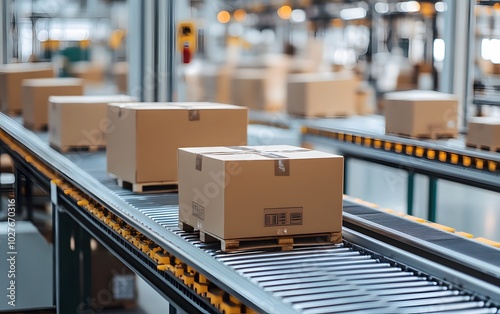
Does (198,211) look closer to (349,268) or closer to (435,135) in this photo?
(349,268)

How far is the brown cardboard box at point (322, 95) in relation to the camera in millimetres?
9188

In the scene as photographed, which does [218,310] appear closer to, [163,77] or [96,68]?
[163,77]

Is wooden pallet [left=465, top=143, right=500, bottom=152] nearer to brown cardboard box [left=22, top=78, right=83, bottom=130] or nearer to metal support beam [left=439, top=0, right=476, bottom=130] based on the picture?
metal support beam [left=439, top=0, right=476, bottom=130]

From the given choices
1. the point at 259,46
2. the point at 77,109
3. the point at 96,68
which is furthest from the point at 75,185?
the point at 259,46

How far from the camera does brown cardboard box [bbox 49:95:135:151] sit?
6.24 meters

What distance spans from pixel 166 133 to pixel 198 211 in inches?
45.2

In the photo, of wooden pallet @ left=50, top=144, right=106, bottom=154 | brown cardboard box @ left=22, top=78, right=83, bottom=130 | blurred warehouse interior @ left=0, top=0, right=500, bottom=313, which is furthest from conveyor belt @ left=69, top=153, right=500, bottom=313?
brown cardboard box @ left=22, top=78, right=83, bottom=130

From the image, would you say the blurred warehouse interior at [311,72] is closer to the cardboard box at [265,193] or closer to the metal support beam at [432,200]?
the metal support beam at [432,200]

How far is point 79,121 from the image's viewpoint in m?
6.32

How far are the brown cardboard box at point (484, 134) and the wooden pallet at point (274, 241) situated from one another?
3.01 metres

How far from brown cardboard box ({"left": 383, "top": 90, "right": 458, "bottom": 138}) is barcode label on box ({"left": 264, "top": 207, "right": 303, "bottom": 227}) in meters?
3.82

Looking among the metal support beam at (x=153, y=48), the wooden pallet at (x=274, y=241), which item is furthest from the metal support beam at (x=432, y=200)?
the wooden pallet at (x=274, y=241)

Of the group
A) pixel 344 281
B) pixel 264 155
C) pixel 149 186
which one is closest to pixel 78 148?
pixel 149 186

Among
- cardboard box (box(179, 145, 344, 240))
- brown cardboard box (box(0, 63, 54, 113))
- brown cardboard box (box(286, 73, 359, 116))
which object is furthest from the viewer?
brown cardboard box (box(0, 63, 54, 113))
